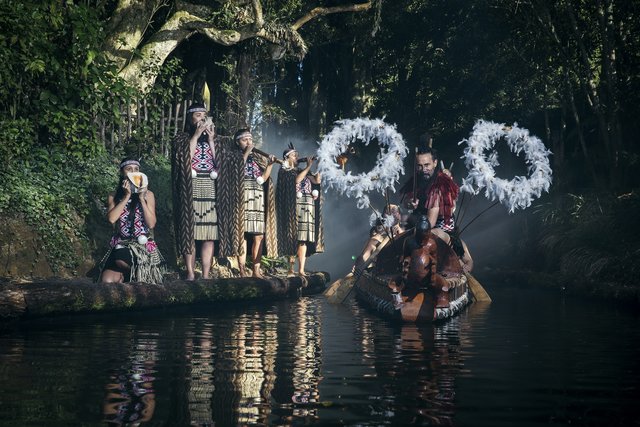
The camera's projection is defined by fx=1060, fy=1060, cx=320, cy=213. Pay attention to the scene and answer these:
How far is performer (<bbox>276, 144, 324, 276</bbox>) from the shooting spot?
693 inches

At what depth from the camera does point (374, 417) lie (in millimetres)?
5715

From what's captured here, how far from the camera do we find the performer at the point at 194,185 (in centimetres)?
1481

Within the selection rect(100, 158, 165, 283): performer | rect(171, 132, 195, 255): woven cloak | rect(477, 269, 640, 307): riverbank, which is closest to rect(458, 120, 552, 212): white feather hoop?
rect(477, 269, 640, 307): riverbank

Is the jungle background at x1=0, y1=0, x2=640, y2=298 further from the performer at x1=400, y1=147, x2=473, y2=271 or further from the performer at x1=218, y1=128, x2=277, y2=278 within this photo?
the performer at x1=218, y1=128, x2=277, y2=278

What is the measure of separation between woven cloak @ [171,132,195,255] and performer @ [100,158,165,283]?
53.5 inches

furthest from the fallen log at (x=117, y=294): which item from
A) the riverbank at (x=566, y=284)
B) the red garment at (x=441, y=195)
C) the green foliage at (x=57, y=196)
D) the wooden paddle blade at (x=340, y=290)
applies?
the riverbank at (x=566, y=284)

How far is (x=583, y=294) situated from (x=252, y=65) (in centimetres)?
963

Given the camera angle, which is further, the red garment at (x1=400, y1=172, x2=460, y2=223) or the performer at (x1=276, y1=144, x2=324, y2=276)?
the performer at (x1=276, y1=144, x2=324, y2=276)

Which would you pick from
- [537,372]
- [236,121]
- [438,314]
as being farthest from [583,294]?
[537,372]

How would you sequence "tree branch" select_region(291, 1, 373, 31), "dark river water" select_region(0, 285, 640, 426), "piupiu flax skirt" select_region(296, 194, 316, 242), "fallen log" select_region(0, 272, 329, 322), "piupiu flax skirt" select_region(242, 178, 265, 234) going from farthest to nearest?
"tree branch" select_region(291, 1, 373, 31)
"piupiu flax skirt" select_region(296, 194, 316, 242)
"piupiu flax skirt" select_region(242, 178, 265, 234)
"fallen log" select_region(0, 272, 329, 322)
"dark river water" select_region(0, 285, 640, 426)

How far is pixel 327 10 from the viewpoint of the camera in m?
26.0

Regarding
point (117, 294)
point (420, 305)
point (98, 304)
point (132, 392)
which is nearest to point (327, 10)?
point (420, 305)

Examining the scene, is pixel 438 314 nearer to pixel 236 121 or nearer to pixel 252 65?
pixel 236 121

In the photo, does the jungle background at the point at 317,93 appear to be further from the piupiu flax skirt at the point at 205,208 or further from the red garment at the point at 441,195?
the piupiu flax skirt at the point at 205,208
